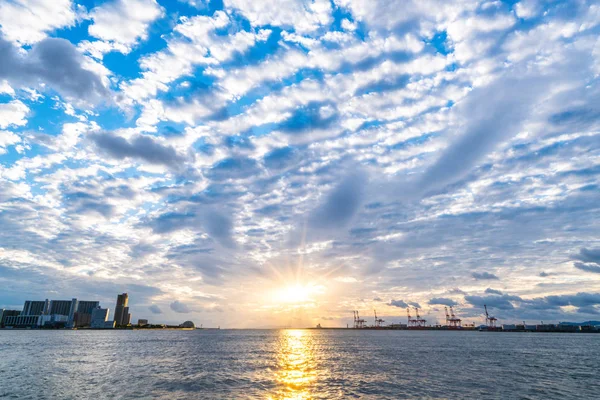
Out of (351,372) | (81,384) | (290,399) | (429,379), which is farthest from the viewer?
(351,372)

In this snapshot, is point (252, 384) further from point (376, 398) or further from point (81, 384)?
point (81, 384)

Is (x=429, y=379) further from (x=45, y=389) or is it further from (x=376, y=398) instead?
(x=45, y=389)

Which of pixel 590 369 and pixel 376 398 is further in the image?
pixel 590 369

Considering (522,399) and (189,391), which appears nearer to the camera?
(522,399)

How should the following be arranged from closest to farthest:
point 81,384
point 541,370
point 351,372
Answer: point 81,384
point 351,372
point 541,370

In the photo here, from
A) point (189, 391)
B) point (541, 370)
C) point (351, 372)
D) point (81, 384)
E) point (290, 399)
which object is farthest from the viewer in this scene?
point (541, 370)

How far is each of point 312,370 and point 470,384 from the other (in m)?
29.3

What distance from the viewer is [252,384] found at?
174 ft

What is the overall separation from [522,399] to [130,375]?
60.2 metres

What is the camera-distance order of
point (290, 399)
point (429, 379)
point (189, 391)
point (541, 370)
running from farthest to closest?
point (541, 370) → point (429, 379) → point (189, 391) → point (290, 399)

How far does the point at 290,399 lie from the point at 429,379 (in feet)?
92.4

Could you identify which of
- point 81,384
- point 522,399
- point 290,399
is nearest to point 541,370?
point 522,399

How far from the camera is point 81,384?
169 ft

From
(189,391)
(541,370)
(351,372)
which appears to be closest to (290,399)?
(189,391)
